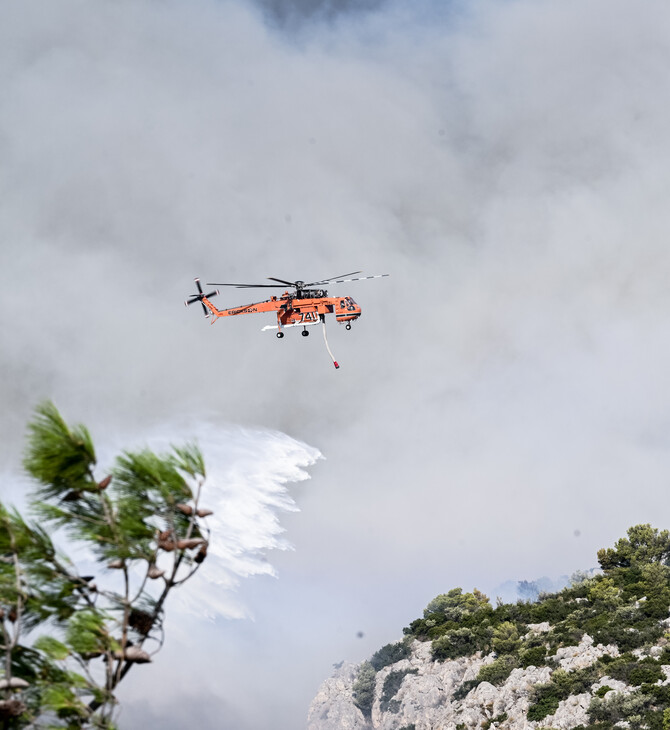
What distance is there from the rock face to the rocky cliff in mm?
99

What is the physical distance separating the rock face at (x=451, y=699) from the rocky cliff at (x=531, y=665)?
3.9 inches

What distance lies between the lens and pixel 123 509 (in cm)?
736

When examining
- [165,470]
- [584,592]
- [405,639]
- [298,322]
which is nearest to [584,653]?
[584,592]

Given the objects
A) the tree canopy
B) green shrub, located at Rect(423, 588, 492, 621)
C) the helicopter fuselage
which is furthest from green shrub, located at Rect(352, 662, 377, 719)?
the tree canopy

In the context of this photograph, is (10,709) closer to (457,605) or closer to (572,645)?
(572,645)

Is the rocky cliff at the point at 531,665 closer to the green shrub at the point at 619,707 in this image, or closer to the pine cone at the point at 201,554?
the green shrub at the point at 619,707

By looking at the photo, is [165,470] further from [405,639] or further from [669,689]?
[405,639]

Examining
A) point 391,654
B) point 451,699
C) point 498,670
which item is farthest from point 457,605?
point 498,670

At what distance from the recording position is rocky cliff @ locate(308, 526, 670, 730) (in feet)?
149

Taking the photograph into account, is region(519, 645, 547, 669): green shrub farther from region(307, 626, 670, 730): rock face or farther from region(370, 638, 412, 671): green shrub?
region(370, 638, 412, 671): green shrub

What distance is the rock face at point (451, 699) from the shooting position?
46.9 metres

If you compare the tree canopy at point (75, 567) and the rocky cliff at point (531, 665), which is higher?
the rocky cliff at point (531, 665)

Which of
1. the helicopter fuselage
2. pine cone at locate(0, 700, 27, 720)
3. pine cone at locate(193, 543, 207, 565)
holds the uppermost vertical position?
the helicopter fuselage

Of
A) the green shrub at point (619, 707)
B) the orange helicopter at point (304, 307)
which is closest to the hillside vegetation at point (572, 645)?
the green shrub at point (619, 707)
